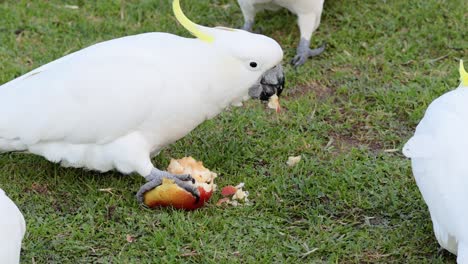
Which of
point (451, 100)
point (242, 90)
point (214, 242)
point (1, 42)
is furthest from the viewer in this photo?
point (1, 42)

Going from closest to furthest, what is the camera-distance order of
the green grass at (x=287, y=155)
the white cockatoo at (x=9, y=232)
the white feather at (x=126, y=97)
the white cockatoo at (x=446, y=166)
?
the white cockatoo at (x=9, y=232)
the white cockatoo at (x=446, y=166)
the green grass at (x=287, y=155)
the white feather at (x=126, y=97)

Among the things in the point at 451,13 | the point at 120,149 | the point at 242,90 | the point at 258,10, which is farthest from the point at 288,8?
the point at 120,149

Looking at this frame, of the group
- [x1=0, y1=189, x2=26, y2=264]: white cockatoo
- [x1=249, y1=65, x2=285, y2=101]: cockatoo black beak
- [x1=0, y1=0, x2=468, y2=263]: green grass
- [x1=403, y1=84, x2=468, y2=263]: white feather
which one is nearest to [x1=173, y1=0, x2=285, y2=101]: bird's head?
[x1=249, y1=65, x2=285, y2=101]: cockatoo black beak

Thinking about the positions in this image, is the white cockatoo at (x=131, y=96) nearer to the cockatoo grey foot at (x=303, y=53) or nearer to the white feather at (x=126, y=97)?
Answer: the white feather at (x=126, y=97)

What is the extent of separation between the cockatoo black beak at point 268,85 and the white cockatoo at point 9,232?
1.15 metres

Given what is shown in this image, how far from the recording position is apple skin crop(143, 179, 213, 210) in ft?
10.6

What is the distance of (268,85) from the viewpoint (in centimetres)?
335

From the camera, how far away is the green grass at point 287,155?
3092 mm

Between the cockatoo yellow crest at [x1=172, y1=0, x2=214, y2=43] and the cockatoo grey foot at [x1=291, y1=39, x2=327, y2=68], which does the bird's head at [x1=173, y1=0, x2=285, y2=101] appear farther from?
the cockatoo grey foot at [x1=291, y1=39, x2=327, y2=68]

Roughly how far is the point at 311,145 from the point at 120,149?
3.00 feet

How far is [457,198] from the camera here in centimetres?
257

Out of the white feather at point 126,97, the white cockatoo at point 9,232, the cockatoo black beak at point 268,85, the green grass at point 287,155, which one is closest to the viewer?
the white cockatoo at point 9,232

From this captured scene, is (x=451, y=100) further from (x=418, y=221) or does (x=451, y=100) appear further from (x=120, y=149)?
(x=120, y=149)

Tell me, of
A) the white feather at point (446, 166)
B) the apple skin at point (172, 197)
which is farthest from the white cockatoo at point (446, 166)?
the apple skin at point (172, 197)
